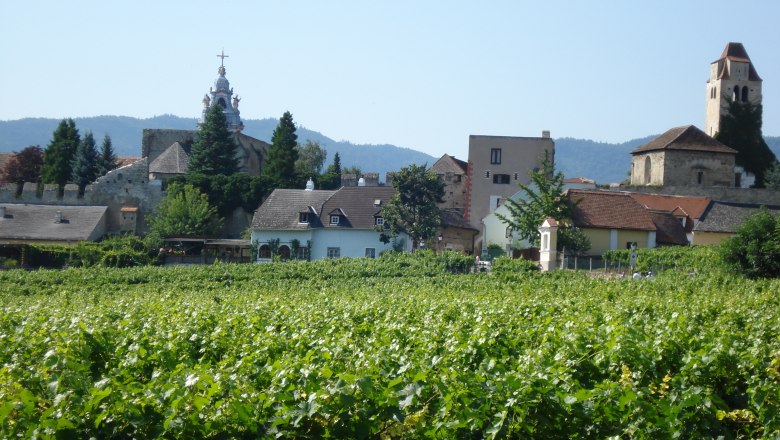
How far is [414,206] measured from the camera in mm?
57000

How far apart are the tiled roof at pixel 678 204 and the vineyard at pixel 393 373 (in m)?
38.7

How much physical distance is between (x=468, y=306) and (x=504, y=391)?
11043 mm

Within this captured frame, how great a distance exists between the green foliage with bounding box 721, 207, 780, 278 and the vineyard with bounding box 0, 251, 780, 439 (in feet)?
45.1

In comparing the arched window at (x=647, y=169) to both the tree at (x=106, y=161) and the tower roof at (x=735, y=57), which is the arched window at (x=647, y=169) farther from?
the tree at (x=106, y=161)

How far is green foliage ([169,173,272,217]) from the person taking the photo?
65.9 m

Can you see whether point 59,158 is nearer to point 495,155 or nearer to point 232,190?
point 232,190

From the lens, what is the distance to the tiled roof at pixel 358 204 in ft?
190

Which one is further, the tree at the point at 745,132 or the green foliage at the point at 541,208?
the tree at the point at 745,132

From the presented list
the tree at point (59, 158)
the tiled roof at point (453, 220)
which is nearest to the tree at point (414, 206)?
the tiled roof at point (453, 220)

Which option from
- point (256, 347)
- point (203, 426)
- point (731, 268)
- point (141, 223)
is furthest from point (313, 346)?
point (141, 223)

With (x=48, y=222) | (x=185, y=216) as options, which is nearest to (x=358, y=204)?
(x=185, y=216)

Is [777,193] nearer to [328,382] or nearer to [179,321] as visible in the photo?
[179,321]

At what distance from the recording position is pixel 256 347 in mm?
13797

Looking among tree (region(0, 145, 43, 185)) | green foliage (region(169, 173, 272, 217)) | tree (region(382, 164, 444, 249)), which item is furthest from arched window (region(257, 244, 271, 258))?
tree (region(0, 145, 43, 185))
